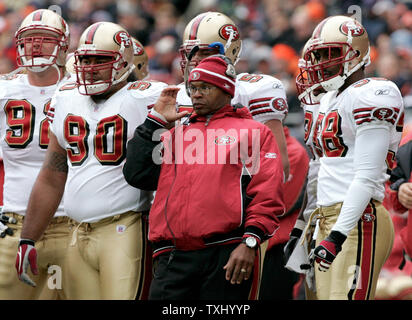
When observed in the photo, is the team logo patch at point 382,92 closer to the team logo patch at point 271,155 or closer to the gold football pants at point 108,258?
the team logo patch at point 271,155

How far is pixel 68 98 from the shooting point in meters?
5.13

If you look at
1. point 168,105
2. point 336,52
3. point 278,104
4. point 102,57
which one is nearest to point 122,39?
point 102,57

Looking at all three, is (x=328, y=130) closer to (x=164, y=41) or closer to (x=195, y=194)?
(x=195, y=194)

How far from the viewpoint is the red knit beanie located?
14.6 feet

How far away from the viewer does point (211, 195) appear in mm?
4191

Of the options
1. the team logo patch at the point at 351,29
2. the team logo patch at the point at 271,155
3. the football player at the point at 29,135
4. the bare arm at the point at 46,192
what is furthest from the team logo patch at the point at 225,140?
the football player at the point at 29,135

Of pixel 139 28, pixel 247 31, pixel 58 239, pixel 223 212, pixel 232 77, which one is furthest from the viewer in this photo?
pixel 139 28

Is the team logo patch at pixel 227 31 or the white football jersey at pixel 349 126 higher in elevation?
the team logo patch at pixel 227 31

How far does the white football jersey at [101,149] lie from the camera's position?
4871 millimetres

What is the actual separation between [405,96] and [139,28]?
19.9 ft

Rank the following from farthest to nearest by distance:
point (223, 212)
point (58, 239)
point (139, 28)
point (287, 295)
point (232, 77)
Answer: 1. point (139, 28)
2. point (287, 295)
3. point (58, 239)
4. point (232, 77)
5. point (223, 212)

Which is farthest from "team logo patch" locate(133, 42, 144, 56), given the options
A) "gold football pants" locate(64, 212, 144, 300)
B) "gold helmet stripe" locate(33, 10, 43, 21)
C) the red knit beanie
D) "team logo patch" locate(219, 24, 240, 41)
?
the red knit beanie

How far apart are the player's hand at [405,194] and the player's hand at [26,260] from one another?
2252 millimetres

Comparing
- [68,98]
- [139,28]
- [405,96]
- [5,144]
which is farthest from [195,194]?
[139,28]
